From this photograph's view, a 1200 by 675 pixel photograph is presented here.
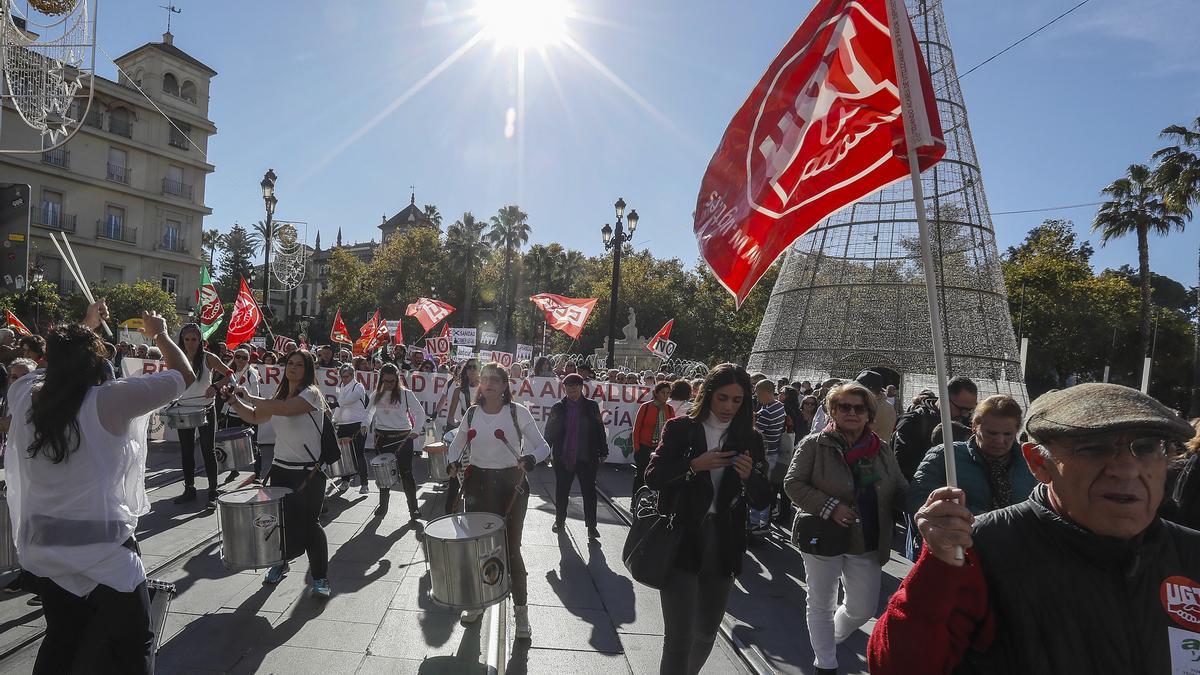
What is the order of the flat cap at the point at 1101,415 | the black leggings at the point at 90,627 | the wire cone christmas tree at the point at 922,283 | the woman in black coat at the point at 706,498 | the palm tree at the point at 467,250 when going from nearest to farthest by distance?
the flat cap at the point at 1101,415 < the black leggings at the point at 90,627 < the woman in black coat at the point at 706,498 < the wire cone christmas tree at the point at 922,283 < the palm tree at the point at 467,250

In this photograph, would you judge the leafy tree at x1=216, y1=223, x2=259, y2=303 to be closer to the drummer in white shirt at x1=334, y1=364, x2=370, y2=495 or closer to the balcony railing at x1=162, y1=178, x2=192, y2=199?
the balcony railing at x1=162, y1=178, x2=192, y2=199

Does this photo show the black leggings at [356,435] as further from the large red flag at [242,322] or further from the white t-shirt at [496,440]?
the large red flag at [242,322]

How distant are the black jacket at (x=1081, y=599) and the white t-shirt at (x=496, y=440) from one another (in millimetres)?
3881

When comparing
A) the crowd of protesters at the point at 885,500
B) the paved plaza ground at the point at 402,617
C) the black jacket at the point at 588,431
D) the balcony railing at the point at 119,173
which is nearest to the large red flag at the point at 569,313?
the crowd of protesters at the point at 885,500

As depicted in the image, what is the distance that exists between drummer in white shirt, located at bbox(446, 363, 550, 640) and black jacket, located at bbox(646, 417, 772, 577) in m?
1.75

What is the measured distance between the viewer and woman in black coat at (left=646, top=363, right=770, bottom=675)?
3396 mm

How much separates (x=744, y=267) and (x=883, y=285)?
17759 millimetres

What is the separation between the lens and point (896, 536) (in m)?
8.61

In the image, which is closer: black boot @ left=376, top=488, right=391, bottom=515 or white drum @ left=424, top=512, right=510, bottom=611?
white drum @ left=424, top=512, right=510, bottom=611

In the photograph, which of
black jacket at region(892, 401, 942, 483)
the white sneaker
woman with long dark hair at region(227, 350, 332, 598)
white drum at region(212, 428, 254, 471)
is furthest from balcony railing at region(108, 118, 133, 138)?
black jacket at region(892, 401, 942, 483)

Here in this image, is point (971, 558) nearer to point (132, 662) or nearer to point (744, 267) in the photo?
point (744, 267)

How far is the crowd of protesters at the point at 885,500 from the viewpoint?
1.45m

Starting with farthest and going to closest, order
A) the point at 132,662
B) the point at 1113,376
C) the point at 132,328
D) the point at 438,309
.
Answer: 1. the point at 1113,376
2. the point at 132,328
3. the point at 438,309
4. the point at 132,662

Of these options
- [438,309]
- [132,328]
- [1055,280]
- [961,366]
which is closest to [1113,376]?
[1055,280]
